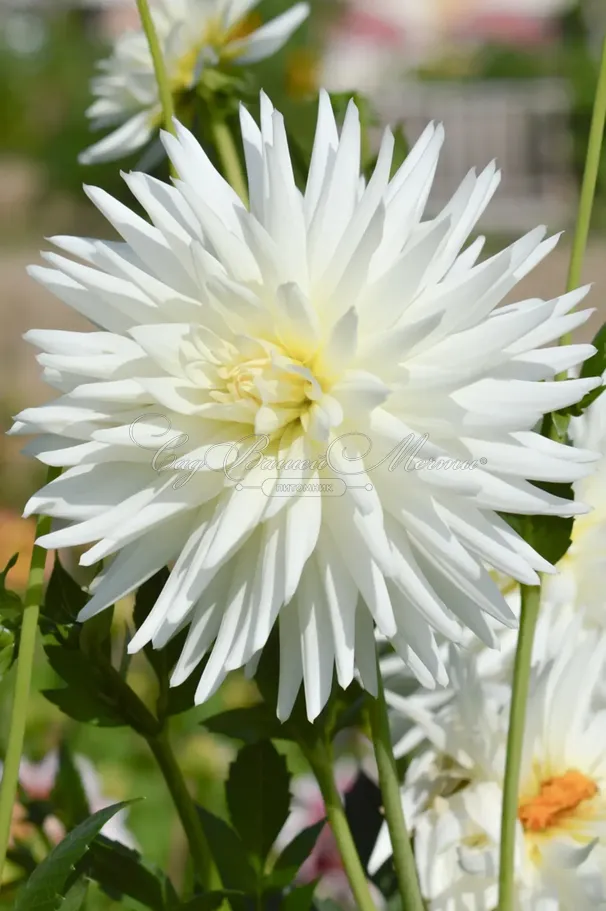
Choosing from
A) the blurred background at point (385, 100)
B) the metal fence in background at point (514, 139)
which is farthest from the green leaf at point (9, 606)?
the metal fence in background at point (514, 139)

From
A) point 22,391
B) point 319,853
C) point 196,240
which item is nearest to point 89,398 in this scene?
point 196,240

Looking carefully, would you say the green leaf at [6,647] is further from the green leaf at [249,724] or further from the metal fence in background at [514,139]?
the metal fence in background at [514,139]

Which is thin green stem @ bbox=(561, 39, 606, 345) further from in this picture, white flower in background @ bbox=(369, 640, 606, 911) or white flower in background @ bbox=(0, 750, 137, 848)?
white flower in background @ bbox=(0, 750, 137, 848)

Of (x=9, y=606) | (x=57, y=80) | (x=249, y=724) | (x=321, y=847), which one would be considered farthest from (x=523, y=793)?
(x=57, y=80)

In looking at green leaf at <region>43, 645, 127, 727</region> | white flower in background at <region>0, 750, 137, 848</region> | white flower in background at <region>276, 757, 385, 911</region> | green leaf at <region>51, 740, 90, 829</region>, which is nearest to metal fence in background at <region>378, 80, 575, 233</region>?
white flower in background at <region>276, 757, 385, 911</region>

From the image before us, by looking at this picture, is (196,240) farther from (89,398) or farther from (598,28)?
(598,28)
